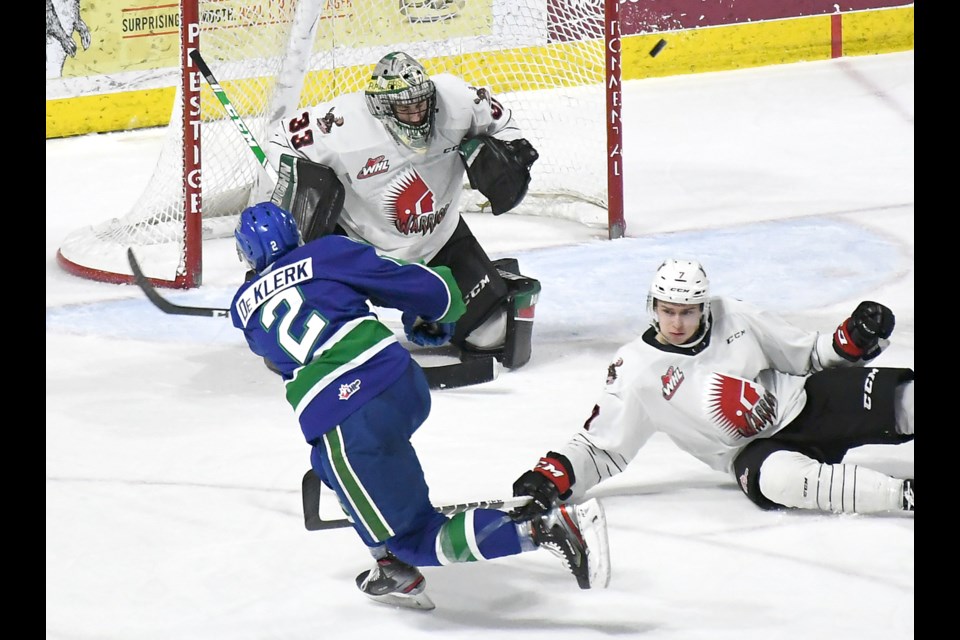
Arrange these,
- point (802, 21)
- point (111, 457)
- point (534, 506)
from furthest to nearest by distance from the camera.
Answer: point (802, 21), point (111, 457), point (534, 506)

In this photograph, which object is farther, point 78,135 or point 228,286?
point 78,135

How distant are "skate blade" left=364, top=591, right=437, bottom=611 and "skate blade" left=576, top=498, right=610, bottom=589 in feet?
1.21

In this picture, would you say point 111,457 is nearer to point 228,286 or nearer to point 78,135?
point 228,286

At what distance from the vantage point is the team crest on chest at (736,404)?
3.49 m

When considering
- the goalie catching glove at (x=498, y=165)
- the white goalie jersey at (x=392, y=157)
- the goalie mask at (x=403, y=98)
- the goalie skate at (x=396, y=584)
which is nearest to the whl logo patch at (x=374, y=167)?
the white goalie jersey at (x=392, y=157)

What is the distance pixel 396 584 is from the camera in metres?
3.15

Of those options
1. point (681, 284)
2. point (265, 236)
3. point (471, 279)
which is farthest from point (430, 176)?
point (265, 236)

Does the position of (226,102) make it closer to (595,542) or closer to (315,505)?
(315,505)

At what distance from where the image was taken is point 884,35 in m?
8.78

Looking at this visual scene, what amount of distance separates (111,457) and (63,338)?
1.16m

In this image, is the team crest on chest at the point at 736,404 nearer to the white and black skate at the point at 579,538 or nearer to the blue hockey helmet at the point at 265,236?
the white and black skate at the point at 579,538

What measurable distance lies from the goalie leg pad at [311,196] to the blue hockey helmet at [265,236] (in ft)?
4.19
